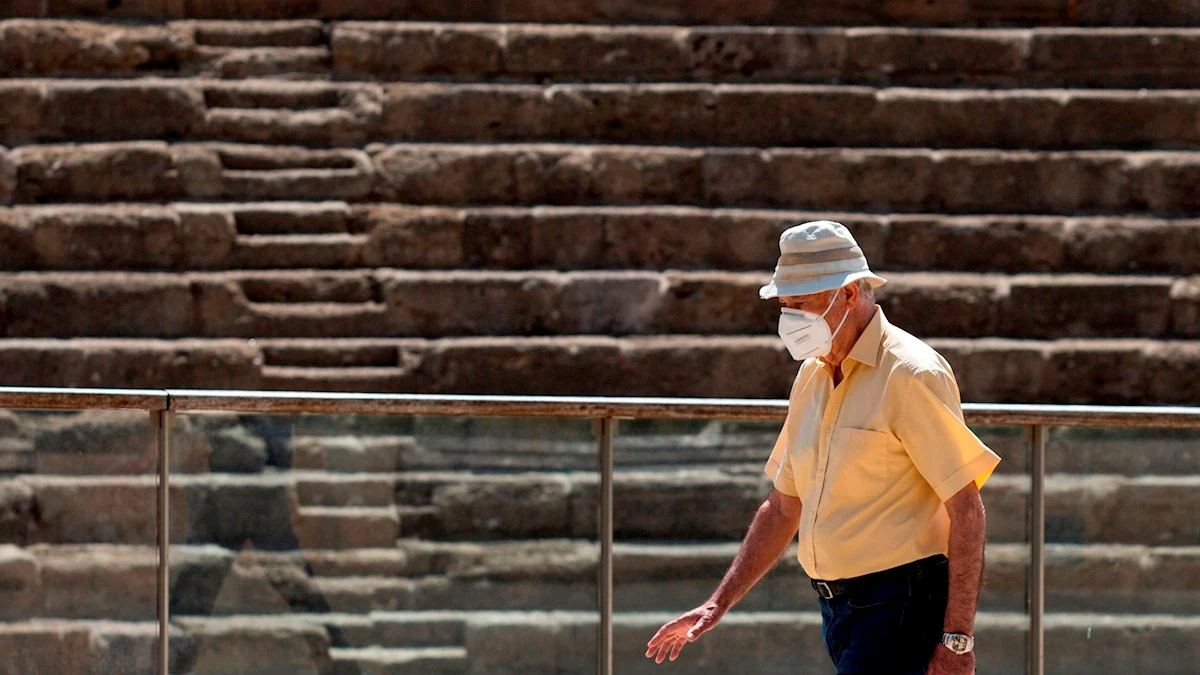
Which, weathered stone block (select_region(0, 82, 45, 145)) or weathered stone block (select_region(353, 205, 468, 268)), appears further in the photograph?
weathered stone block (select_region(0, 82, 45, 145))

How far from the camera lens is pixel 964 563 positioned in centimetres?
302

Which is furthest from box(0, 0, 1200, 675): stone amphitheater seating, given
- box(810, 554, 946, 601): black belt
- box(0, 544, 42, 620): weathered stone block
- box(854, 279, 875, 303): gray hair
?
box(810, 554, 946, 601): black belt

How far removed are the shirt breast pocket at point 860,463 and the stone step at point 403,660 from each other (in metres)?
2.20

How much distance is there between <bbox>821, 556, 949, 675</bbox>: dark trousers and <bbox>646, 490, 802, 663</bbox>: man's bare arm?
15.1 inches

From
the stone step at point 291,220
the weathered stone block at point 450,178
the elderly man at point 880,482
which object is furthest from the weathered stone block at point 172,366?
the elderly man at point 880,482

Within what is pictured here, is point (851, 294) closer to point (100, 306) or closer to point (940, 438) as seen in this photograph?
point (940, 438)

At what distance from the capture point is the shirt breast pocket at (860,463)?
3168mm

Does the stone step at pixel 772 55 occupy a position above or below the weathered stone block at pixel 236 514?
above

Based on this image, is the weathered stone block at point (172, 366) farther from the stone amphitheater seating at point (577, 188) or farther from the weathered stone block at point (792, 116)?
the weathered stone block at point (792, 116)

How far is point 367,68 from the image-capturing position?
362 inches

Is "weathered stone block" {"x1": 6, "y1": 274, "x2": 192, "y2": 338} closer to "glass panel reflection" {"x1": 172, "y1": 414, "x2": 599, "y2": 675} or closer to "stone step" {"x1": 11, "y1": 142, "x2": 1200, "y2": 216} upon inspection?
"stone step" {"x1": 11, "y1": 142, "x2": 1200, "y2": 216}

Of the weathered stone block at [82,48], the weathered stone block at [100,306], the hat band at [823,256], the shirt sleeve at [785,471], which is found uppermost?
the weathered stone block at [82,48]

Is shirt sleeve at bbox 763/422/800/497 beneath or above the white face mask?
beneath

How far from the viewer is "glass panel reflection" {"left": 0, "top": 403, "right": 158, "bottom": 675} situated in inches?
193
